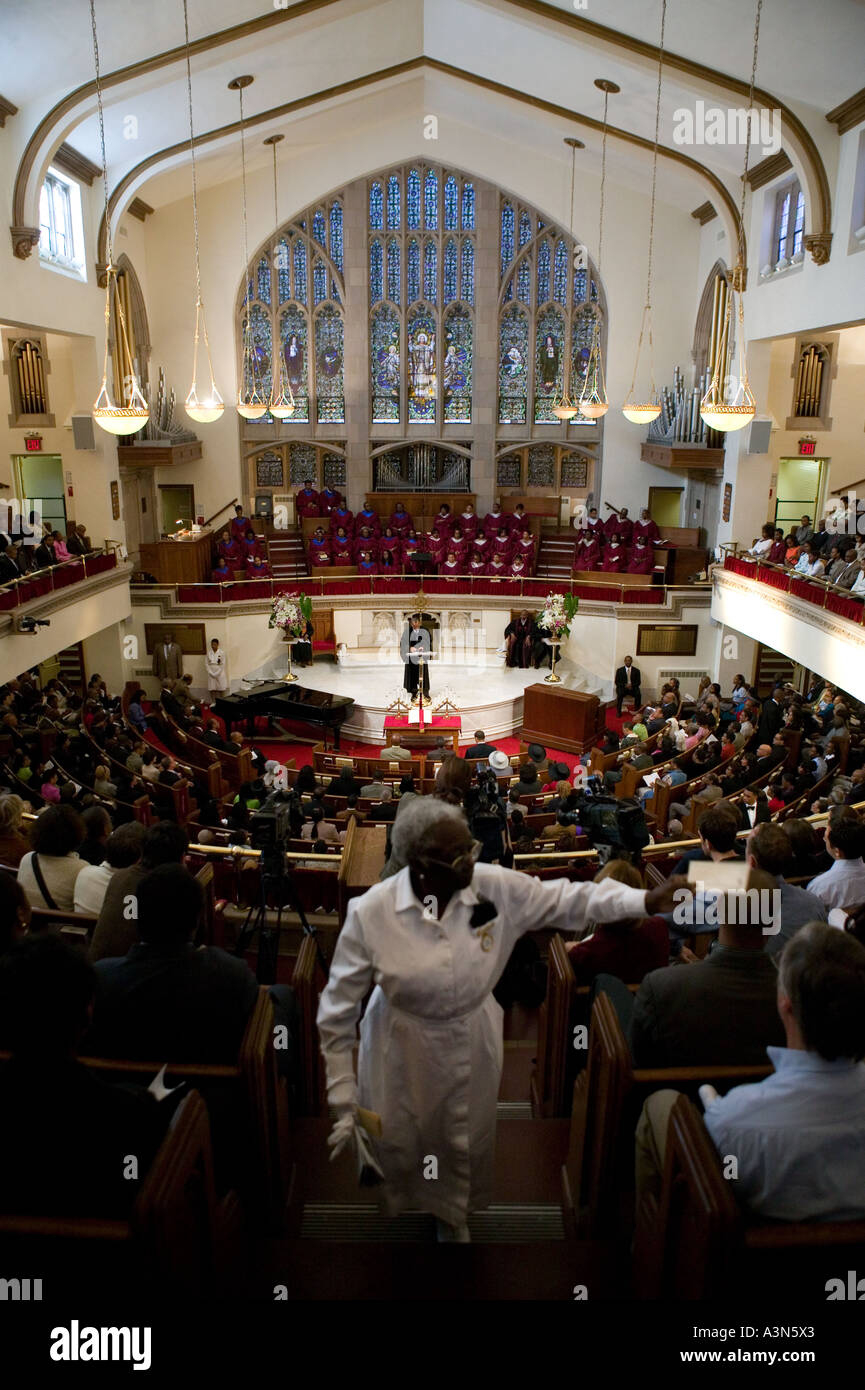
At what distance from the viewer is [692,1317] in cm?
217

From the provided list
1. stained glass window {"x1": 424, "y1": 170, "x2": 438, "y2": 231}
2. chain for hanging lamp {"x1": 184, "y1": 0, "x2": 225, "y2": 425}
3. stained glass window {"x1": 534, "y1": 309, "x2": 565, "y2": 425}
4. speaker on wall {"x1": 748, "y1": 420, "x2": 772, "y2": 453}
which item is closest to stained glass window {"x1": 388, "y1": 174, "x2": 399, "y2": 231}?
stained glass window {"x1": 424, "y1": 170, "x2": 438, "y2": 231}

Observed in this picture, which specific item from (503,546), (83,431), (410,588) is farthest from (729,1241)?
(503,546)

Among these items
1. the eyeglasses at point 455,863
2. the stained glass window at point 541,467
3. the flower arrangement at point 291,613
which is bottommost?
the flower arrangement at point 291,613

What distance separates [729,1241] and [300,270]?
69.8 feet

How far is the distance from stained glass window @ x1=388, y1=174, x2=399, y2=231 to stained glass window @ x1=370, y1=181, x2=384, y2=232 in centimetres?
16

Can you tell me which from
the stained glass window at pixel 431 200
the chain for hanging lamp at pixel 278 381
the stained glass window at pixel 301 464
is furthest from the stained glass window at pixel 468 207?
the stained glass window at pixel 301 464

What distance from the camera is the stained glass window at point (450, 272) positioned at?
67.9 feet

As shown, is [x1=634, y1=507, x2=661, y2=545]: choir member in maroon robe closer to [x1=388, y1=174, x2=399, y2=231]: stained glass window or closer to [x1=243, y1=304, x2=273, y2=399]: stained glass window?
[x1=388, y1=174, x2=399, y2=231]: stained glass window

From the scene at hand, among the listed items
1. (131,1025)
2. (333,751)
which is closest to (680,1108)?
(131,1025)

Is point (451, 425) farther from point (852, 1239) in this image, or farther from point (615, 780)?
point (852, 1239)

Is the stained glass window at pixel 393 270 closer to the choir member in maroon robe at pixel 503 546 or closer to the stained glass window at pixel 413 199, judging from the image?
the stained glass window at pixel 413 199

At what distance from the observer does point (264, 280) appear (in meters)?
20.5

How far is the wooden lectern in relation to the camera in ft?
50.3

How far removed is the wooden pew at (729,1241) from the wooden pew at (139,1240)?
3.59 ft
